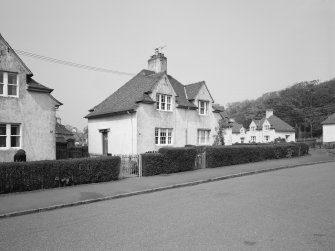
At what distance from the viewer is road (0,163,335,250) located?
6246 millimetres

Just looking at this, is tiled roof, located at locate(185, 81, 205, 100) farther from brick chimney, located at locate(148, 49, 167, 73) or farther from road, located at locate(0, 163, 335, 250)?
road, located at locate(0, 163, 335, 250)

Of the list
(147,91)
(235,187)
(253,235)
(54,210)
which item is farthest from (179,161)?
(253,235)

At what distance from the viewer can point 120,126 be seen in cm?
2636

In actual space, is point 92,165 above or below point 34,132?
below

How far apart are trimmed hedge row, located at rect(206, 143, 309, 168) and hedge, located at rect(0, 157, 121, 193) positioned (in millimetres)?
8484

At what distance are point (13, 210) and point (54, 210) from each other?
130 centimetres

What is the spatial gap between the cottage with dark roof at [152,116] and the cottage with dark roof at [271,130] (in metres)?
36.1

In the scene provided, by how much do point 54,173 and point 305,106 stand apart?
3976 inches

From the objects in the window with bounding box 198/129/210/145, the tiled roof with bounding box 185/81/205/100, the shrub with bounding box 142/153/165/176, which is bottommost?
the shrub with bounding box 142/153/165/176

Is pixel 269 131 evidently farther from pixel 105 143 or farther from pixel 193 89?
pixel 105 143

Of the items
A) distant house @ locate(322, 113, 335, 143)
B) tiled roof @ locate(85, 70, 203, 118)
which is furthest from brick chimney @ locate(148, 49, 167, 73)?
distant house @ locate(322, 113, 335, 143)

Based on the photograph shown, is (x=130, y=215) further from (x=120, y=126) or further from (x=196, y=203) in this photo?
(x=120, y=126)

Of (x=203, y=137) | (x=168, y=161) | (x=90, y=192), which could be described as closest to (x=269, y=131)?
(x=203, y=137)

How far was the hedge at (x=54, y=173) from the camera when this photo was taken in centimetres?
1282
